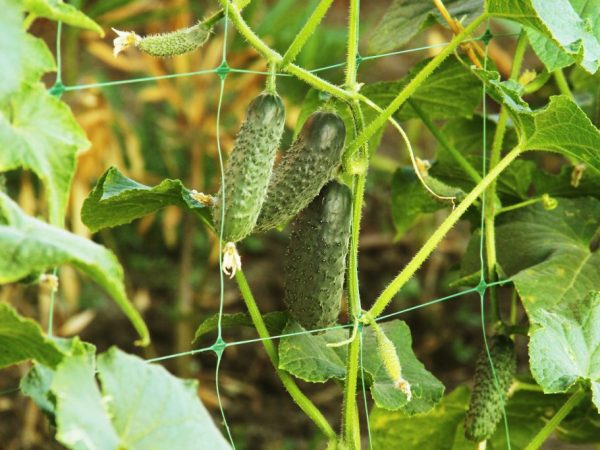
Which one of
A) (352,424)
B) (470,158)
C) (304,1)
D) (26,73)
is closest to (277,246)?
(304,1)

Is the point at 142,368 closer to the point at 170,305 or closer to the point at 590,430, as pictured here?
the point at 590,430

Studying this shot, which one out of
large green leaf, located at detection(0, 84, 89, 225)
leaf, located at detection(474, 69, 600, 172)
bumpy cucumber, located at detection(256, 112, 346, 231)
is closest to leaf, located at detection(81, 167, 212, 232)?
bumpy cucumber, located at detection(256, 112, 346, 231)

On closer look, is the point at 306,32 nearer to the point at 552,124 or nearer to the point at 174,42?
the point at 174,42

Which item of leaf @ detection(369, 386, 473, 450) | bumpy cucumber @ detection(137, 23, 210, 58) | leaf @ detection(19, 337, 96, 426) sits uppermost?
bumpy cucumber @ detection(137, 23, 210, 58)

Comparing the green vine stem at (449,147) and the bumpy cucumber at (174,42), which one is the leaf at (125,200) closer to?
the bumpy cucumber at (174,42)

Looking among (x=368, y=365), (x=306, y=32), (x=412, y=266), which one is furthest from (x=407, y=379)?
(x=306, y=32)

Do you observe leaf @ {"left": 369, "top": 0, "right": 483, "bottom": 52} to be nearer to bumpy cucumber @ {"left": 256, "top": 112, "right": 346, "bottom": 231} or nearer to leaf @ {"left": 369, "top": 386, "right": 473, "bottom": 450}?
bumpy cucumber @ {"left": 256, "top": 112, "right": 346, "bottom": 231}

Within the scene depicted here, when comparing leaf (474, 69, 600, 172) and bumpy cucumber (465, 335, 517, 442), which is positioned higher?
leaf (474, 69, 600, 172)
